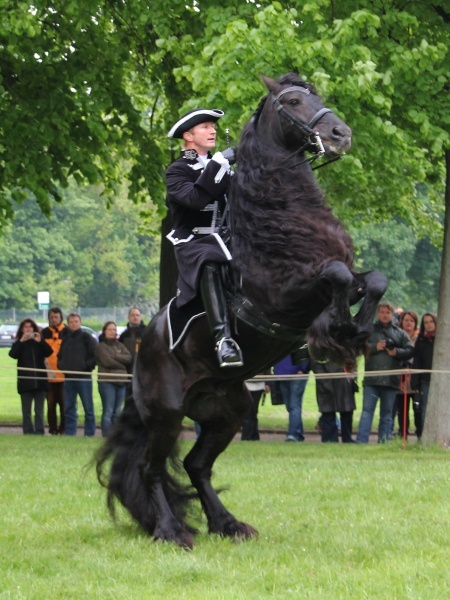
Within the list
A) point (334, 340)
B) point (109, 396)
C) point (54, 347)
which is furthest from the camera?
point (54, 347)

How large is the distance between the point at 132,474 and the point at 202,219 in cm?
210

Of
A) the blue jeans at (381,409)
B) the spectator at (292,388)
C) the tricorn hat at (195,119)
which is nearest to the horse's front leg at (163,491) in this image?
the tricorn hat at (195,119)

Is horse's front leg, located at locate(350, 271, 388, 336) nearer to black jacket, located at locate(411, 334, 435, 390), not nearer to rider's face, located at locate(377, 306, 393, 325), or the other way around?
rider's face, located at locate(377, 306, 393, 325)

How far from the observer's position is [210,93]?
49.2ft

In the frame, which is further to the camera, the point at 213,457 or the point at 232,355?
the point at 213,457

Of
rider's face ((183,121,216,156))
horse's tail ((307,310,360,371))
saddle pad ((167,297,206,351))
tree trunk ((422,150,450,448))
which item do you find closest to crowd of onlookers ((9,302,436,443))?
tree trunk ((422,150,450,448))

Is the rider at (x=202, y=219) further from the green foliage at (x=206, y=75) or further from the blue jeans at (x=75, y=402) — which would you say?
the blue jeans at (x=75, y=402)

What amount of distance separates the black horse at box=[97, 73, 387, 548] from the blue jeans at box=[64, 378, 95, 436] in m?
10.8

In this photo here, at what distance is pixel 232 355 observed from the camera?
309 inches

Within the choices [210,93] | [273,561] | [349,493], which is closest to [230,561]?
[273,561]

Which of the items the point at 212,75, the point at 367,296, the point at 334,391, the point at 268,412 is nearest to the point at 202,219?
the point at 367,296

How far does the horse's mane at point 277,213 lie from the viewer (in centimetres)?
758

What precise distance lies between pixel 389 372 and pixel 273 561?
9462 millimetres

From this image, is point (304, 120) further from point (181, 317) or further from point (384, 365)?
point (384, 365)
